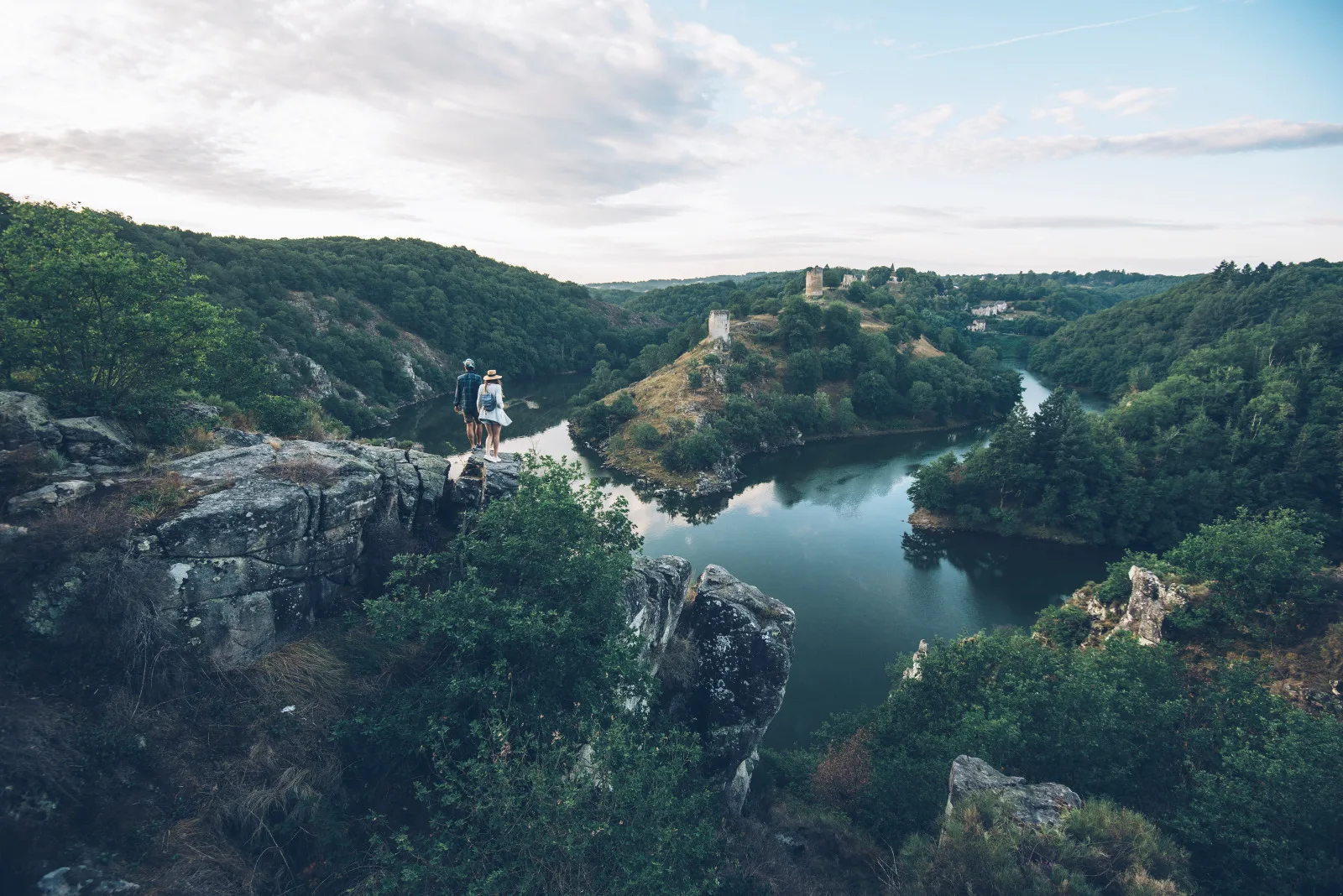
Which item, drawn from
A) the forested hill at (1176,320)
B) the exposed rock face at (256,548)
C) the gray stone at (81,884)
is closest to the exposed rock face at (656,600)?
the exposed rock face at (256,548)

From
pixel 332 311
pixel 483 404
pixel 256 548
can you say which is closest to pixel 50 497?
pixel 256 548

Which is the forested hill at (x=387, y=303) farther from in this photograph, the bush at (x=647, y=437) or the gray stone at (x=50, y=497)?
the gray stone at (x=50, y=497)

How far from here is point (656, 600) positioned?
13.4 metres

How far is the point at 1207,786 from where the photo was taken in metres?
11.0

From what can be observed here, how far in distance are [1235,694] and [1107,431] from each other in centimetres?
3478

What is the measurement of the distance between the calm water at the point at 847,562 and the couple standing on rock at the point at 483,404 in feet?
7.91

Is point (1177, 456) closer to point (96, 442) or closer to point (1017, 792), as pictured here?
point (1017, 792)

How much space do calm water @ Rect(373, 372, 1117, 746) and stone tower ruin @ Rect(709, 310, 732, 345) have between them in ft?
63.6

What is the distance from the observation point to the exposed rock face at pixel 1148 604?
1950cm

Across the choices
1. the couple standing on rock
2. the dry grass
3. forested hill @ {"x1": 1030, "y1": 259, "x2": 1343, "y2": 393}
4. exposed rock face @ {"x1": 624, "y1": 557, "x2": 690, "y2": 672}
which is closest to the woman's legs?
the couple standing on rock

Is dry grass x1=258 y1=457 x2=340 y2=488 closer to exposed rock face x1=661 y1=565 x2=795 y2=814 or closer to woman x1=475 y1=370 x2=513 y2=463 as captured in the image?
woman x1=475 y1=370 x2=513 y2=463

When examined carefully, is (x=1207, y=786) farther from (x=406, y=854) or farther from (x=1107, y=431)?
(x=1107, y=431)

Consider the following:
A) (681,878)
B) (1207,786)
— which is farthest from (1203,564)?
(681,878)

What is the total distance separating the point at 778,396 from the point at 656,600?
5111cm
